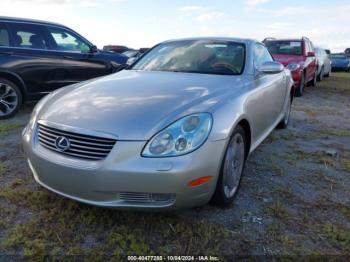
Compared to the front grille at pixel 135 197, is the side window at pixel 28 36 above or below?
above

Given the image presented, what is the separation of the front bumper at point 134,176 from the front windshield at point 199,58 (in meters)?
1.36

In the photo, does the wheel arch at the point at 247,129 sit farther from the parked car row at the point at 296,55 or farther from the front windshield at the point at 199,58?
the parked car row at the point at 296,55

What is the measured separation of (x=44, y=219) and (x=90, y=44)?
4.88 metres

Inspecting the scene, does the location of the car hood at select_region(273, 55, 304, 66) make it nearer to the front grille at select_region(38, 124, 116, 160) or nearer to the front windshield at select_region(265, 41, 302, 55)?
the front windshield at select_region(265, 41, 302, 55)

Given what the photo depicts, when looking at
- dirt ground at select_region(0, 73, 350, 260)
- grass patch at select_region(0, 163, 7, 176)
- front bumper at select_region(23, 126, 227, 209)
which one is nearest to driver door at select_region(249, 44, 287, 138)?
dirt ground at select_region(0, 73, 350, 260)

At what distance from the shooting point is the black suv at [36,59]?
5559mm

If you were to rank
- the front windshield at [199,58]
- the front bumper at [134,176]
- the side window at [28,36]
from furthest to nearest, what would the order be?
1. the side window at [28,36]
2. the front windshield at [199,58]
3. the front bumper at [134,176]

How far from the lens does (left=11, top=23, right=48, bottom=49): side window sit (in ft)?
18.6

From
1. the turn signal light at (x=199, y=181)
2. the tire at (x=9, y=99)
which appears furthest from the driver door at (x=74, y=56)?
the turn signal light at (x=199, y=181)

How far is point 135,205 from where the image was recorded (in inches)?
87.7

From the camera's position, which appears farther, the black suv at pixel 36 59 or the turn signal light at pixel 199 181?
the black suv at pixel 36 59

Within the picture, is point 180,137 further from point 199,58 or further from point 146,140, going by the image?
point 199,58

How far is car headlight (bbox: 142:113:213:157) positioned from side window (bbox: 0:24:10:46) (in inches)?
Answer: 179

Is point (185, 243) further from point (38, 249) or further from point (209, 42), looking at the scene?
point (209, 42)
